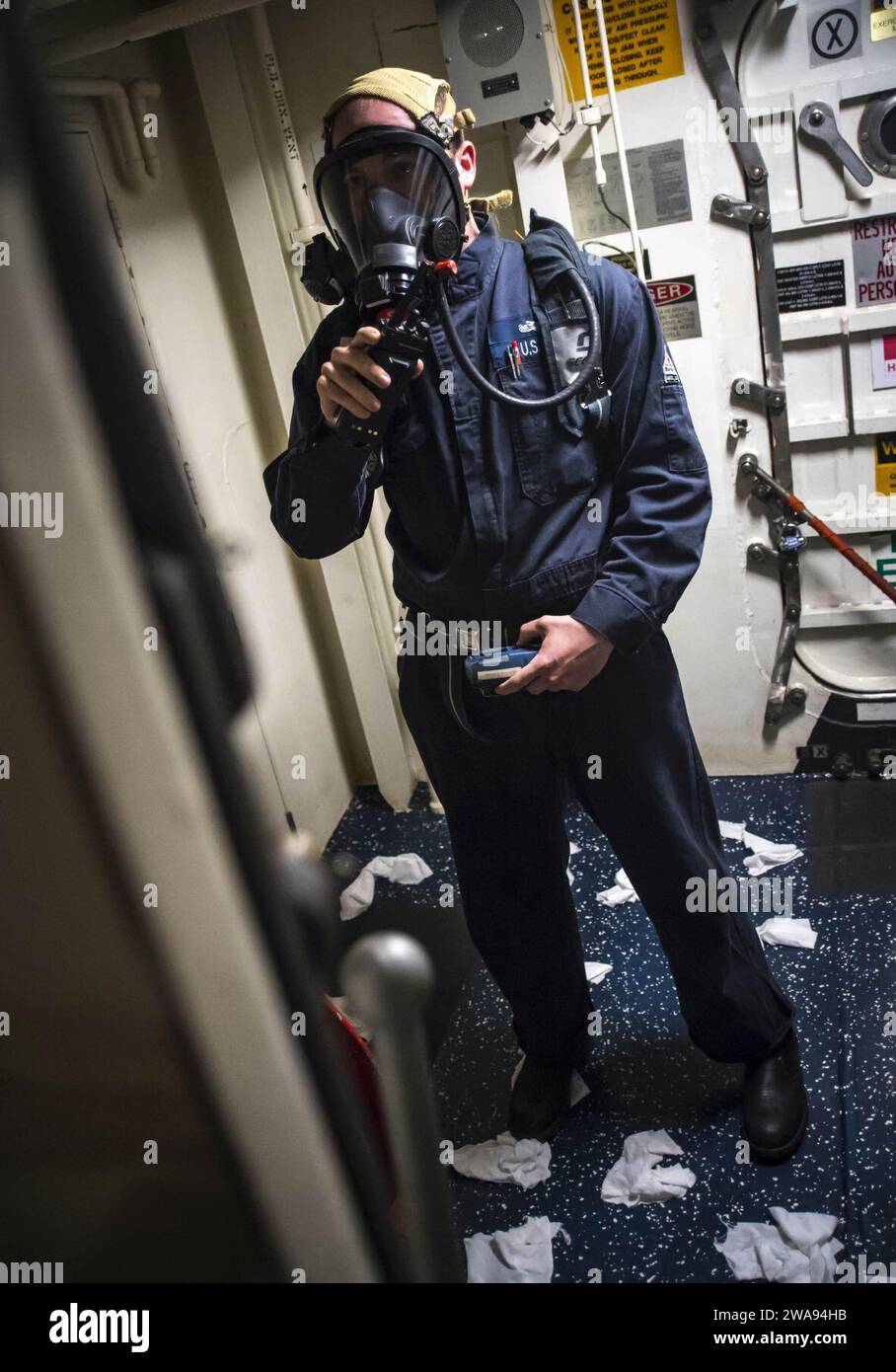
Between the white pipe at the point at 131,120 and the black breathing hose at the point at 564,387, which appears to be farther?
the white pipe at the point at 131,120

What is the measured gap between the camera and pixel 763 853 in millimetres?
2289

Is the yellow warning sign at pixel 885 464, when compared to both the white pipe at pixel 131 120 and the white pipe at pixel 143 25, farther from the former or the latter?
the white pipe at pixel 131 120

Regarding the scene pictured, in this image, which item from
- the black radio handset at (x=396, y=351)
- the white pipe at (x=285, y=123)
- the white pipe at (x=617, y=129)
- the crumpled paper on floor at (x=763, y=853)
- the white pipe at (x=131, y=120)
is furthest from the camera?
the crumpled paper on floor at (x=763, y=853)

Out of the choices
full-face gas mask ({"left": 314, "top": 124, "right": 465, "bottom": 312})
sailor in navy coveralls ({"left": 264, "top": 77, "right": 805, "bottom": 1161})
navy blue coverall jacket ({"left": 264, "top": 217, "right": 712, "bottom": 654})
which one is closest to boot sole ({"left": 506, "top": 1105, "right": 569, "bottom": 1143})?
sailor in navy coveralls ({"left": 264, "top": 77, "right": 805, "bottom": 1161})

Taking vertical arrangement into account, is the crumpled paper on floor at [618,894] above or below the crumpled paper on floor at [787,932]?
above

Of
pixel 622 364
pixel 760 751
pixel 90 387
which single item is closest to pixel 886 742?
pixel 760 751

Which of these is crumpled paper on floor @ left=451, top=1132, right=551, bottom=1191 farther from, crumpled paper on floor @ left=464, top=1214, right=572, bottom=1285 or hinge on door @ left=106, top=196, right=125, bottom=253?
hinge on door @ left=106, top=196, right=125, bottom=253

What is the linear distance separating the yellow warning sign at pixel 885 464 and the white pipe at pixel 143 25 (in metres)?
1.66

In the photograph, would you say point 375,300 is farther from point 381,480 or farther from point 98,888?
point 98,888

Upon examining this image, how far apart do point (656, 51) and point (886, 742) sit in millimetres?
1761

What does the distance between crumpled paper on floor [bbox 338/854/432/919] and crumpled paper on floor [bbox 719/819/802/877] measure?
817 mm

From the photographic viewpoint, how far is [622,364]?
1374 mm

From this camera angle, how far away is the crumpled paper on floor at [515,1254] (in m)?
1.49

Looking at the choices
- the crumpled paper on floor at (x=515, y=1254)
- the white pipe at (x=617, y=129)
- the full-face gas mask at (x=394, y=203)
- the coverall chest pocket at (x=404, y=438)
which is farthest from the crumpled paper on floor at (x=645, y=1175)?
the white pipe at (x=617, y=129)
